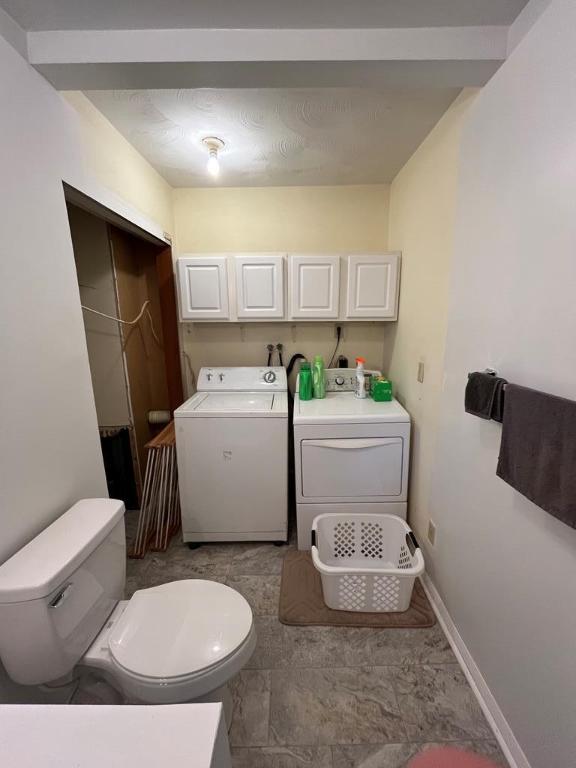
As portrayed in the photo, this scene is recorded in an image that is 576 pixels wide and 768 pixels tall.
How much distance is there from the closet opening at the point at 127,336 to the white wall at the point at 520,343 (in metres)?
1.82

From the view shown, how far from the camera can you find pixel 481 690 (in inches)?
48.1

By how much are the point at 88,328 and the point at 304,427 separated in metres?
1.65

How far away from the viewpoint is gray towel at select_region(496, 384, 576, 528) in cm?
78

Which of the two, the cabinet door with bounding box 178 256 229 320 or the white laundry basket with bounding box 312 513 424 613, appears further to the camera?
the cabinet door with bounding box 178 256 229 320

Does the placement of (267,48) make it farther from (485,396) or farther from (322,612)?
(322,612)

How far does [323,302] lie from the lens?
2.19 meters

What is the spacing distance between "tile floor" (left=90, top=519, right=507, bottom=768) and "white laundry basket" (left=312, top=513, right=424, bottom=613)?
0.13 metres

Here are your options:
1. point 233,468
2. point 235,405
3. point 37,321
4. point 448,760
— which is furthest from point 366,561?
point 37,321

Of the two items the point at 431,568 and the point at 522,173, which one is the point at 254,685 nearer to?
the point at 431,568

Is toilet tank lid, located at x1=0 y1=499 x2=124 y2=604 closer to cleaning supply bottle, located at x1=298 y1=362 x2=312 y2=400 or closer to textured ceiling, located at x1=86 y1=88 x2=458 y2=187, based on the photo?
cleaning supply bottle, located at x1=298 y1=362 x2=312 y2=400

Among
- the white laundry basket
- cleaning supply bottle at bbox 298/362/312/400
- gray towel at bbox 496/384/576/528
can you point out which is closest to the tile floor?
the white laundry basket

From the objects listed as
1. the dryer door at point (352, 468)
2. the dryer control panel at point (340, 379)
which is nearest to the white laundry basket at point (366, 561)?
the dryer door at point (352, 468)

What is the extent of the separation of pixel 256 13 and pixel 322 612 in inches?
97.1

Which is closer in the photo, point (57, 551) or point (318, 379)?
point (57, 551)
